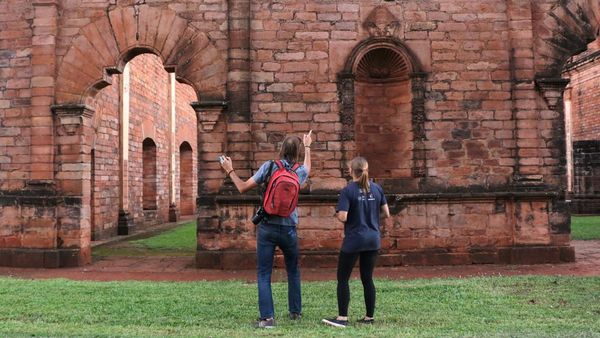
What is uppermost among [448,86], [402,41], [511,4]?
[511,4]

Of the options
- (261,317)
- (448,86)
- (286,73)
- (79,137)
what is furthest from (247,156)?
(261,317)

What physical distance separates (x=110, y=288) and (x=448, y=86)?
689 centimetres

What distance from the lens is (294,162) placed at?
17.0 ft

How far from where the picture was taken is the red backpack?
489 cm

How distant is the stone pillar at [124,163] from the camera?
1580cm

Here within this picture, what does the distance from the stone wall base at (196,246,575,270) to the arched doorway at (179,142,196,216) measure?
14.8 meters

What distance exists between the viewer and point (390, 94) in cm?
1053

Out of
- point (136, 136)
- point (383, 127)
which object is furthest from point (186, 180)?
point (383, 127)

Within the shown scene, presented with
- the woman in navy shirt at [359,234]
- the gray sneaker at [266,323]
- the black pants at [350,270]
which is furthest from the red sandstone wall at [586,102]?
the gray sneaker at [266,323]

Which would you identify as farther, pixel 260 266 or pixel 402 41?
pixel 402 41

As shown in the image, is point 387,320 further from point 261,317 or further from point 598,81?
point 598,81

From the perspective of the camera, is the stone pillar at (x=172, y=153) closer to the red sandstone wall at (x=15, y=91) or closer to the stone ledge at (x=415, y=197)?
the red sandstone wall at (x=15, y=91)

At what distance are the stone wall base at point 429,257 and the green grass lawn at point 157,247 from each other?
7.01ft

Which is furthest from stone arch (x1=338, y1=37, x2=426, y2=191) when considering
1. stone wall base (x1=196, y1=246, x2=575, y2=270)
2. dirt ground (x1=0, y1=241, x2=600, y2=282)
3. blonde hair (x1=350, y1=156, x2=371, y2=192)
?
blonde hair (x1=350, y1=156, x2=371, y2=192)
